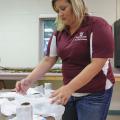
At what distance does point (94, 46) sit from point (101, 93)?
0.29 metres

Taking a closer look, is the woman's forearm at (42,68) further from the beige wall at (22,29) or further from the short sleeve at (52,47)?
the beige wall at (22,29)

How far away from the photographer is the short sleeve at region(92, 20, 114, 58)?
4.48ft

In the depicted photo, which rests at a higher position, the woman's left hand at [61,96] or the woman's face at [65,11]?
the woman's face at [65,11]

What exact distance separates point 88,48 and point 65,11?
0.23 meters

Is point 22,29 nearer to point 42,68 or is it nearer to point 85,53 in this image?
point 42,68

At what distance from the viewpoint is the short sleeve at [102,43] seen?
136cm

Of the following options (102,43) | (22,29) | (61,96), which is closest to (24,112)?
(61,96)

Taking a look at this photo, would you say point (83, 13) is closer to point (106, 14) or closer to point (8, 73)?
point (8, 73)

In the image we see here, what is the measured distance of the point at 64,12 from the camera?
1460 mm

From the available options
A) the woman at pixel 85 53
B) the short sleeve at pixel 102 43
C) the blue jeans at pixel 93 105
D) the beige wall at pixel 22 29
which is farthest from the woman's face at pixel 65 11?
the beige wall at pixel 22 29

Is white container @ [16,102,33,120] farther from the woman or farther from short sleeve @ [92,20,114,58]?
short sleeve @ [92,20,114,58]

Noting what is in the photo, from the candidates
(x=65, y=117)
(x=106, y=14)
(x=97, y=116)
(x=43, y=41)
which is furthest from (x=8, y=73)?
(x=97, y=116)

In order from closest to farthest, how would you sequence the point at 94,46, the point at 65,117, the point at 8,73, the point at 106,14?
the point at 94,46
the point at 65,117
the point at 8,73
the point at 106,14

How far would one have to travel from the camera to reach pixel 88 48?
1446 millimetres
